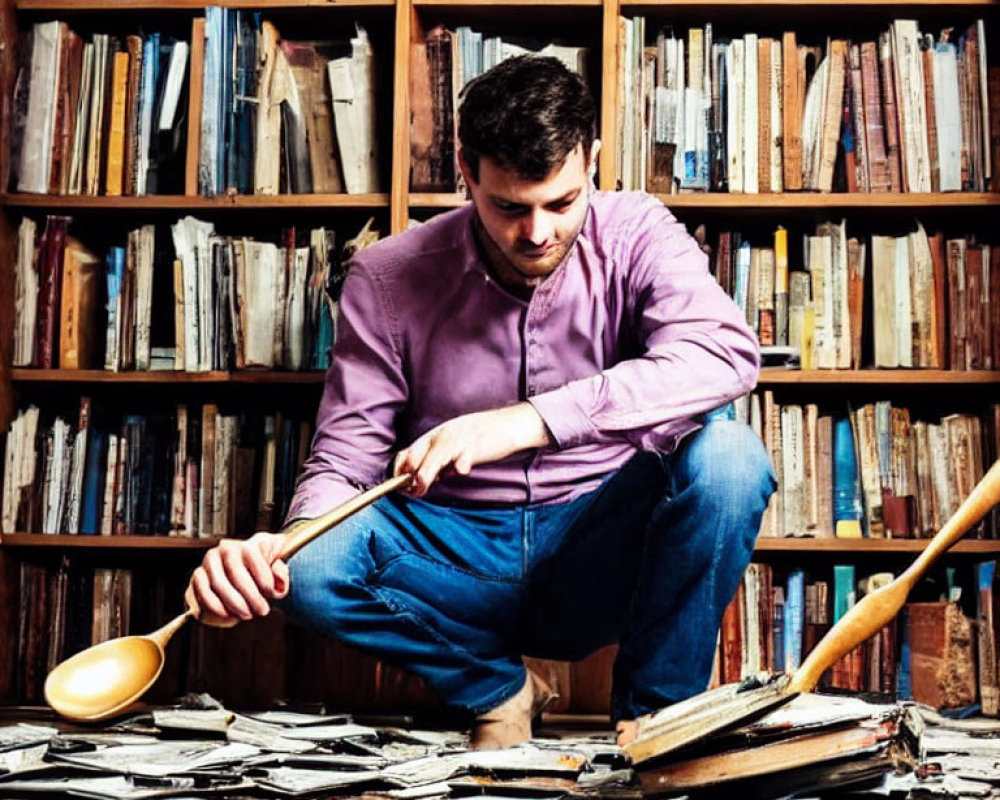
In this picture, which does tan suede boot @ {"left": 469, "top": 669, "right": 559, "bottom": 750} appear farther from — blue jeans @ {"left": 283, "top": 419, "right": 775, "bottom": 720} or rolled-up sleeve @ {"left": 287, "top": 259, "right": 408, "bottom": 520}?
rolled-up sleeve @ {"left": 287, "top": 259, "right": 408, "bottom": 520}

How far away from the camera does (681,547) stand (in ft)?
6.23

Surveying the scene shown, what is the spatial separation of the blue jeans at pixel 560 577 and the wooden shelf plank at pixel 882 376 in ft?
2.31

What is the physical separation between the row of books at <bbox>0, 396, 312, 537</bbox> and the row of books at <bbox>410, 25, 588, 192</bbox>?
0.58 meters

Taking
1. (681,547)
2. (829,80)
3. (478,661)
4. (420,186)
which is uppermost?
(829,80)

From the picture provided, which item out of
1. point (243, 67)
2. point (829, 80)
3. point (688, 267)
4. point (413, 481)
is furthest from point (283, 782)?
point (829, 80)

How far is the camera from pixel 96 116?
9.12ft

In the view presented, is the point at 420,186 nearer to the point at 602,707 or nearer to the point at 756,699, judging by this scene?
the point at 602,707

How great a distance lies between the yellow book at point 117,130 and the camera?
9.10ft

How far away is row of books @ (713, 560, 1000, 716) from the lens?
2.61m

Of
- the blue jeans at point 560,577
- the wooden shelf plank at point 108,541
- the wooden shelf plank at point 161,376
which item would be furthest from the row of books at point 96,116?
the blue jeans at point 560,577

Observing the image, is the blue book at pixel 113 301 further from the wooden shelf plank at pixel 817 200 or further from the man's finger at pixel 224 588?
the man's finger at pixel 224 588

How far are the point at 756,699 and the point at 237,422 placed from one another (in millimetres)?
1555

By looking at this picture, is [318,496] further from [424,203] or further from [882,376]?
[882,376]

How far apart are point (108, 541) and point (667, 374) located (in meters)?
1.38
